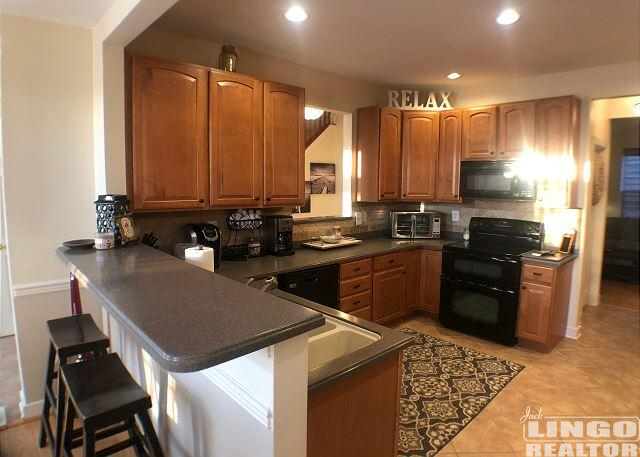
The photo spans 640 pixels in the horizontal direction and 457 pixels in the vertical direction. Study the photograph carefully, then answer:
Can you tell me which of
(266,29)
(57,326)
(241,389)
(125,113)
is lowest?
(57,326)

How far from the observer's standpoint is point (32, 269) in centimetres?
244

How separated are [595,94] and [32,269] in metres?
4.76

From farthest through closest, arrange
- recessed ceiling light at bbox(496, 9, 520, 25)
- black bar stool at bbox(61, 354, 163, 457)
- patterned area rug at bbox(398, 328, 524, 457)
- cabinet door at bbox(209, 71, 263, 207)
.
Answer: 1. cabinet door at bbox(209, 71, 263, 207)
2. recessed ceiling light at bbox(496, 9, 520, 25)
3. patterned area rug at bbox(398, 328, 524, 457)
4. black bar stool at bbox(61, 354, 163, 457)

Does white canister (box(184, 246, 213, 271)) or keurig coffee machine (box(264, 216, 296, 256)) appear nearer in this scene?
white canister (box(184, 246, 213, 271))

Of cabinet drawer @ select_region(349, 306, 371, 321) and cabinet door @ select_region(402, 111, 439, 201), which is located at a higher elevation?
cabinet door @ select_region(402, 111, 439, 201)

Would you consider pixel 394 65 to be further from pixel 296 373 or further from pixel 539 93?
pixel 296 373

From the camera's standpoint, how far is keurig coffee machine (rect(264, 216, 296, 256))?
339 centimetres

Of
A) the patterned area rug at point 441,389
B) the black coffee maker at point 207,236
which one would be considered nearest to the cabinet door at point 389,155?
the patterned area rug at point 441,389

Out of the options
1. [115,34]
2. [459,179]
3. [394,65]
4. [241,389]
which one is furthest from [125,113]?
[459,179]

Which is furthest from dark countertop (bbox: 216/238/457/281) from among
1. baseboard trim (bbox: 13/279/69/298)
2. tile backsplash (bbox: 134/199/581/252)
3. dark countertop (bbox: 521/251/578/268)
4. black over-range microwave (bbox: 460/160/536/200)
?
baseboard trim (bbox: 13/279/69/298)

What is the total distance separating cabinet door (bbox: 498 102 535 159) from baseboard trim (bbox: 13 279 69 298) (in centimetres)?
390

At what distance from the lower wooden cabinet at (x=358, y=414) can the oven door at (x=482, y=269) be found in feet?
7.88

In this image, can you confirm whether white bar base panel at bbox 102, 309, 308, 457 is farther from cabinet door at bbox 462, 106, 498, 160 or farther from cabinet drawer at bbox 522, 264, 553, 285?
cabinet door at bbox 462, 106, 498, 160

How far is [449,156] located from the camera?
4.38 metres
